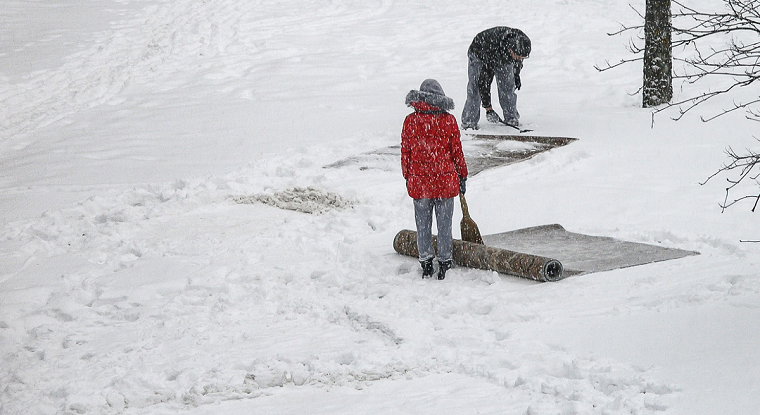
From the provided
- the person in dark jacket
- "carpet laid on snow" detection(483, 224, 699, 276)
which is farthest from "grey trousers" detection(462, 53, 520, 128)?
"carpet laid on snow" detection(483, 224, 699, 276)

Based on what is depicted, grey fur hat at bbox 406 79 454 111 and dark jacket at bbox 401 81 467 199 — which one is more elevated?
grey fur hat at bbox 406 79 454 111

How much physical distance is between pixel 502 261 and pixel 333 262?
1527 millimetres

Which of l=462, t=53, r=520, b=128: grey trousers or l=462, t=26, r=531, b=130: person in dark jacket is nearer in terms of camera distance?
l=462, t=26, r=531, b=130: person in dark jacket

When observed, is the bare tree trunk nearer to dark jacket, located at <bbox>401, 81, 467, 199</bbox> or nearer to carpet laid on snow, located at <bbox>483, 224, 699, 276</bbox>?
carpet laid on snow, located at <bbox>483, 224, 699, 276</bbox>

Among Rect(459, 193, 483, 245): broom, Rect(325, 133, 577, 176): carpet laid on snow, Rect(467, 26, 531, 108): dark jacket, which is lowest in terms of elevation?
Rect(325, 133, 577, 176): carpet laid on snow

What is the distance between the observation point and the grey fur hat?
19.2ft

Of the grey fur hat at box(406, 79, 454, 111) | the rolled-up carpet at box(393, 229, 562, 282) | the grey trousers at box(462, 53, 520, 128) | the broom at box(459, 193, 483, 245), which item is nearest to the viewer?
the rolled-up carpet at box(393, 229, 562, 282)

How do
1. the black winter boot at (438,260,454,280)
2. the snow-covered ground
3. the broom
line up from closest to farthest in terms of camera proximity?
the snow-covered ground, the black winter boot at (438,260,454,280), the broom

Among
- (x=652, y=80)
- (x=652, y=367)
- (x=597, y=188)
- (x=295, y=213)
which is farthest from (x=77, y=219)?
(x=652, y=80)

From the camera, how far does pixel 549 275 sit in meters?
5.61

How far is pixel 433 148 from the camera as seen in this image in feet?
19.5

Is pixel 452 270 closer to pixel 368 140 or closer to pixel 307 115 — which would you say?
pixel 368 140

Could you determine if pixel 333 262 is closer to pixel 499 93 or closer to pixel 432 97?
pixel 432 97

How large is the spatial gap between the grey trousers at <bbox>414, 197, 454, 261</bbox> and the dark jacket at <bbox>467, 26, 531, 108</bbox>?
16.4 ft
